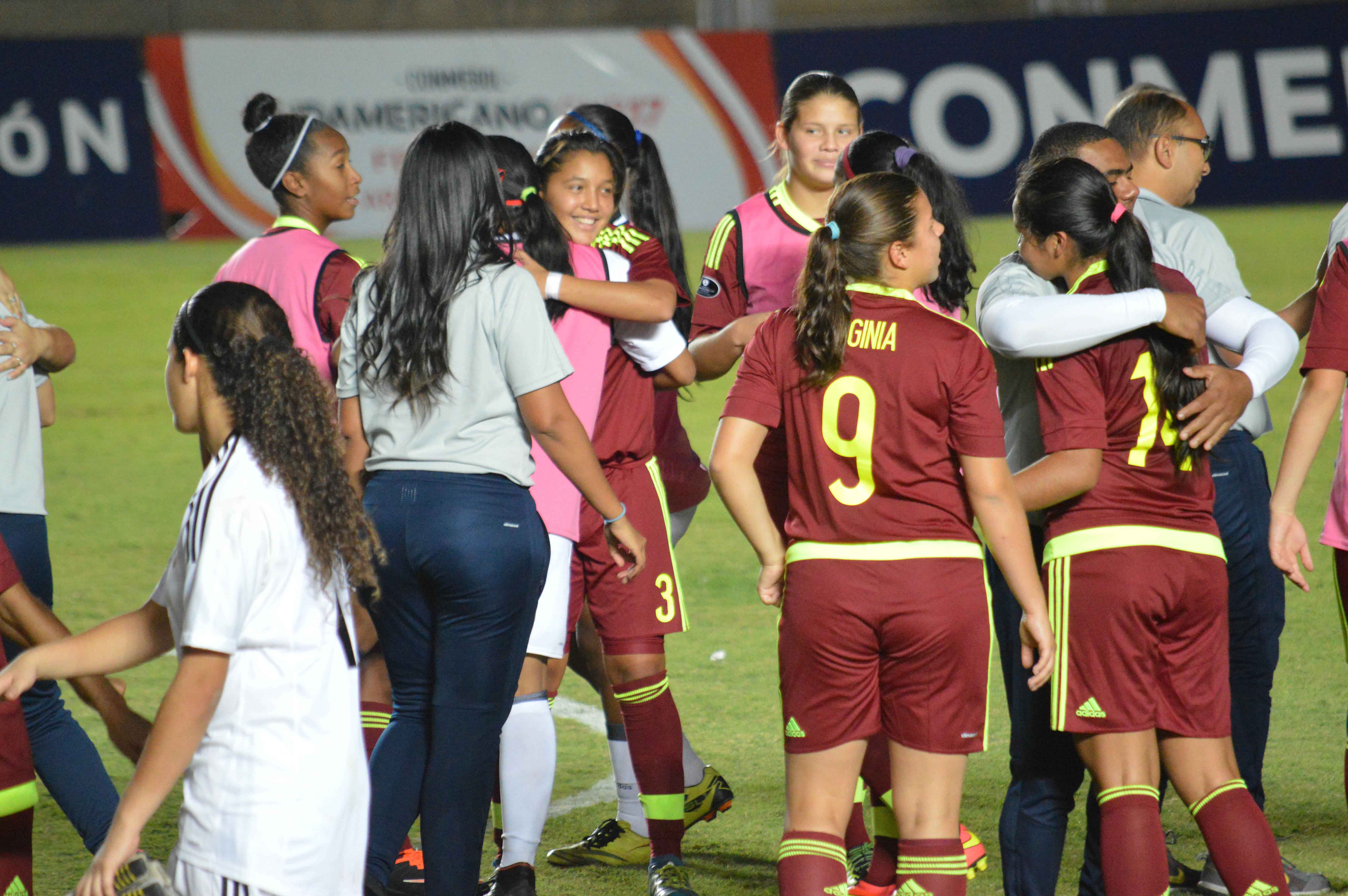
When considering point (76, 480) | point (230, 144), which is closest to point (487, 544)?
point (76, 480)

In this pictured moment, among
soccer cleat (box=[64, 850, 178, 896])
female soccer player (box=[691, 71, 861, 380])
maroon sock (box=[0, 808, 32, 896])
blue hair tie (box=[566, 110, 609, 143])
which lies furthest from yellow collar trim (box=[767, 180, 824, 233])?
soccer cleat (box=[64, 850, 178, 896])

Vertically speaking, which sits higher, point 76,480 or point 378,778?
point 76,480

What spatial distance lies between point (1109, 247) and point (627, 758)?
6.54 feet

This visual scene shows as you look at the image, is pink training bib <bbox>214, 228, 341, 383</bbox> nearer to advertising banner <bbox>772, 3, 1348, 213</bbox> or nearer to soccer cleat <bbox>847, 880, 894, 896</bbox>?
soccer cleat <bbox>847, 880, 894, 896</bbox>

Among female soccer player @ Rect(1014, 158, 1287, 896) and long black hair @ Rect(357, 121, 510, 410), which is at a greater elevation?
long black hair @ Rect(357, 121, 510, 410)

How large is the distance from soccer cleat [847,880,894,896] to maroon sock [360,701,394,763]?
1304mm

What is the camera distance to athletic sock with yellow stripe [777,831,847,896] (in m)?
2.90

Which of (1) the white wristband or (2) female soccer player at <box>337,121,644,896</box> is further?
(1) the white wristband

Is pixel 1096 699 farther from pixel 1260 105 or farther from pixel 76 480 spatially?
pixel 1260 105

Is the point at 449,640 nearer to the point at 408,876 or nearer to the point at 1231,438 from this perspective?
the point at 408,876

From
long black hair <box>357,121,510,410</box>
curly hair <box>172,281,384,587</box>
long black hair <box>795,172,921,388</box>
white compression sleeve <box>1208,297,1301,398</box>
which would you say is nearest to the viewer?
curly hair <box>172,281,384,587</box>

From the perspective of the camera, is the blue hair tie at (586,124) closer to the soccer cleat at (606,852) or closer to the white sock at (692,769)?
the white sock at (692,769)

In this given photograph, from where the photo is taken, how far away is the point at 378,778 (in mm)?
3191

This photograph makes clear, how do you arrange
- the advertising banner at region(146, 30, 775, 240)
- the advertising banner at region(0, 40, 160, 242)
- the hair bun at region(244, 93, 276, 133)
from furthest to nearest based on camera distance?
1. the advertising banner at region(146, 30, 775, 240)
2. the advertising banner at region(0, 40, 160, 242)
3. the hair bun at region(244, 93, 276, 133)
